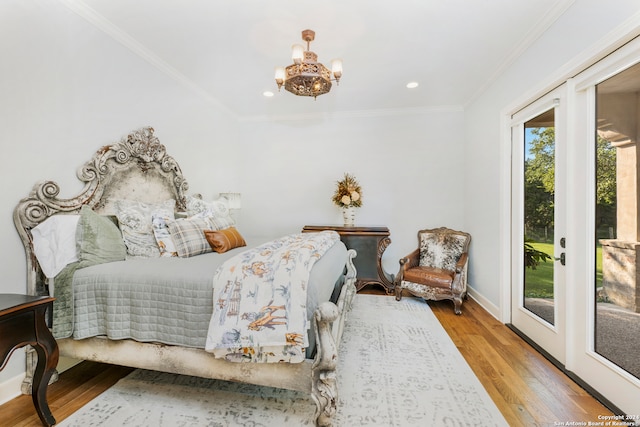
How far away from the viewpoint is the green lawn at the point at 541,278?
7.87 ft

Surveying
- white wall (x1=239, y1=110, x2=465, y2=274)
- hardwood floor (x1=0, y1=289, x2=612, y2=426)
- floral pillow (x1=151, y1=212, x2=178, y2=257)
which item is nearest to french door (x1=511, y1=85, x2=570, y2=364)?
hardwood floor (x1=0, y1=289, x2=612, y2=426)

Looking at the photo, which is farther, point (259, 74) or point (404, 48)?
point (259, 74)

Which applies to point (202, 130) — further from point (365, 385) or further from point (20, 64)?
point (365, 385)

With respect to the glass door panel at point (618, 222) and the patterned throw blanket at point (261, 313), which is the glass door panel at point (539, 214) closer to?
the glass door panel at point (618, 222)

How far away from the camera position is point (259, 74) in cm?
330

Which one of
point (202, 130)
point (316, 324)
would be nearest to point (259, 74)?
point (202, 130)

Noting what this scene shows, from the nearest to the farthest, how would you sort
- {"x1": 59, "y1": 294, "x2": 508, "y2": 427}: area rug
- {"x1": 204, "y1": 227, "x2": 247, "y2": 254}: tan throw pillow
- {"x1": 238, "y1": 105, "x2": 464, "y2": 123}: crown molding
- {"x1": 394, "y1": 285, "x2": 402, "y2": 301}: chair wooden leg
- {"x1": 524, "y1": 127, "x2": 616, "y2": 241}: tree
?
{"x1": 59, "y1": 294, "x2": 508, "y2": 427}: area rug
{"x1": 524, "y1": 127, "x2": 616, "y2": 241}: tree
{"x1": 204, "y1": 227, "x2": 247, "y2": 254}: tan throw pillow
{"x1": 394, "y1": 285, "x2": 402, "y2": 301}: chair wooden leg
{"x1": 238, "y1": 105, "x2": 464, "y2": 123}: crown molding

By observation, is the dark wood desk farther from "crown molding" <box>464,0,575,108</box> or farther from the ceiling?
"crown molding" <box>464,0,575,108</box>

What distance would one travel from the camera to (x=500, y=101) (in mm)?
3113

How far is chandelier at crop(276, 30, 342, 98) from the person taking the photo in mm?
2268

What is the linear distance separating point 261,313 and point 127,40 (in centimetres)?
287

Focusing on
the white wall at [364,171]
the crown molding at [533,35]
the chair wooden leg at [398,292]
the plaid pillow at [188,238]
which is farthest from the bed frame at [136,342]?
the crown molding at [533,35]

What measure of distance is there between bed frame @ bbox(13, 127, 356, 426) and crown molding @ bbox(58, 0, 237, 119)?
29.5 inches

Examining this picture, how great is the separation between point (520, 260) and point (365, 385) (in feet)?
6.92
